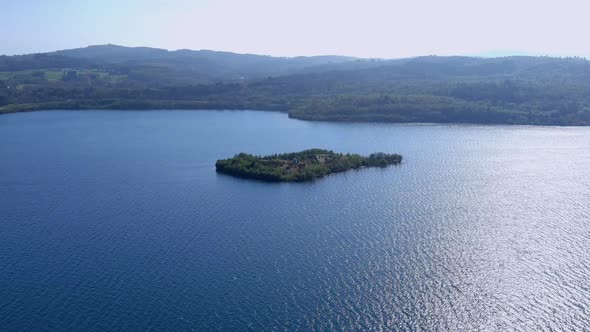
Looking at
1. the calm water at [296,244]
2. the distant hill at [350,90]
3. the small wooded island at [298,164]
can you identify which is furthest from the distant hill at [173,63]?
the calm water at [296,244]

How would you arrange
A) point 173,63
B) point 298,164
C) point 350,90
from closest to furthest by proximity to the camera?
1. point 298,164
2. point 350,90
3. point 173,63

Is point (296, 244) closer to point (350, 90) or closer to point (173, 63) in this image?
point (350, 90)

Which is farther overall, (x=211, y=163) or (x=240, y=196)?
(x=211, y=163)

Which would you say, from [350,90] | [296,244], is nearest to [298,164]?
[296,244]

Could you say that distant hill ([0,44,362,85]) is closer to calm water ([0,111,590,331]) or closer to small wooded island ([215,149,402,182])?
small wooded island ([215,149,402,182])

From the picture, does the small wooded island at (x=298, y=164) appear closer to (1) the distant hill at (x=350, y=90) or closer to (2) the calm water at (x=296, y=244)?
(2) the calm water at (x=296, y=244)

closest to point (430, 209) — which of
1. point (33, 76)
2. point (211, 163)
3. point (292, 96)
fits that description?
point (211, 163)

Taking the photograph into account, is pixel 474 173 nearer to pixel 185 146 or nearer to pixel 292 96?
pixel 185 146

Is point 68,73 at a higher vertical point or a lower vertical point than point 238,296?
higher
